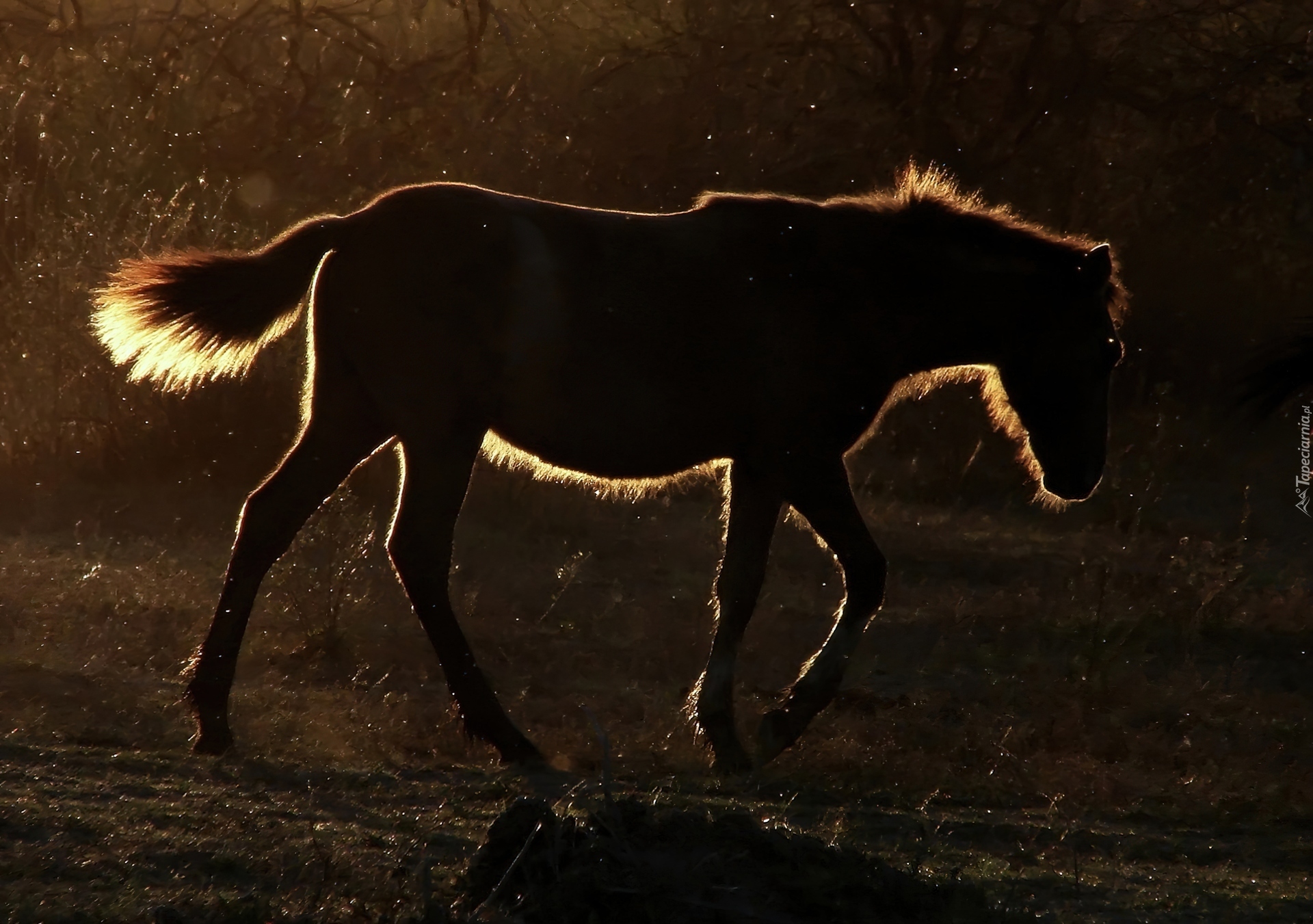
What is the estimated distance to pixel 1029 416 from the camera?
6.30 meters

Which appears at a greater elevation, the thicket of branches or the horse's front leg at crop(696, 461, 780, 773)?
the thicket of branches

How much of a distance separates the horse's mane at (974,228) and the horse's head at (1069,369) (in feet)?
0.24

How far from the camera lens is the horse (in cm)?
550

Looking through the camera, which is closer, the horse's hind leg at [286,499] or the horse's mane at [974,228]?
the horse's hind leg at [286,499]

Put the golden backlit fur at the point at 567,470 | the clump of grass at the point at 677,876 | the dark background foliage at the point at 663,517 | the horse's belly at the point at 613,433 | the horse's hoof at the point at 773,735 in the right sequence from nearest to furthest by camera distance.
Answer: the clump of grass at the point at 677,876, the dark background foliage at the point at 663,517, the horse's belly at the point at 613,433, the horse's hoof at the point at 773,735, the golden backlit fur at the point at 567,470

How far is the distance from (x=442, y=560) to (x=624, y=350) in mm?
982

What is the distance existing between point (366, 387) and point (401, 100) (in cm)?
766

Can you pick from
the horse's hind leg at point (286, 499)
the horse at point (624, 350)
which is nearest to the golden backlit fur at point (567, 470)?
the horse at point (624, 350)

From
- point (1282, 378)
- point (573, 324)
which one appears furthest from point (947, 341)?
point (573, 324)

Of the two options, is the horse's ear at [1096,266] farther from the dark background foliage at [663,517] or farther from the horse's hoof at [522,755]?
the horse's hoof at [522,755]

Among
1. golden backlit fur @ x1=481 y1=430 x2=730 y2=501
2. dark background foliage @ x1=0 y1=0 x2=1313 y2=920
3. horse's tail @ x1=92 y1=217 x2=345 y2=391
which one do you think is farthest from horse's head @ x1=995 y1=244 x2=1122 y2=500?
horse's tail @ x1=92 y1=217 x2=345 y2=391

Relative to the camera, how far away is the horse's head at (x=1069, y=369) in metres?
6.12

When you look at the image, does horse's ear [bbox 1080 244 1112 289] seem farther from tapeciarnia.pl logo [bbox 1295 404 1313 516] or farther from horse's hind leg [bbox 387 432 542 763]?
tapeciarnia.pl logo [bbox 1295 404 1313 516]

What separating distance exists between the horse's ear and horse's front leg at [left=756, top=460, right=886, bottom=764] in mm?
1236
